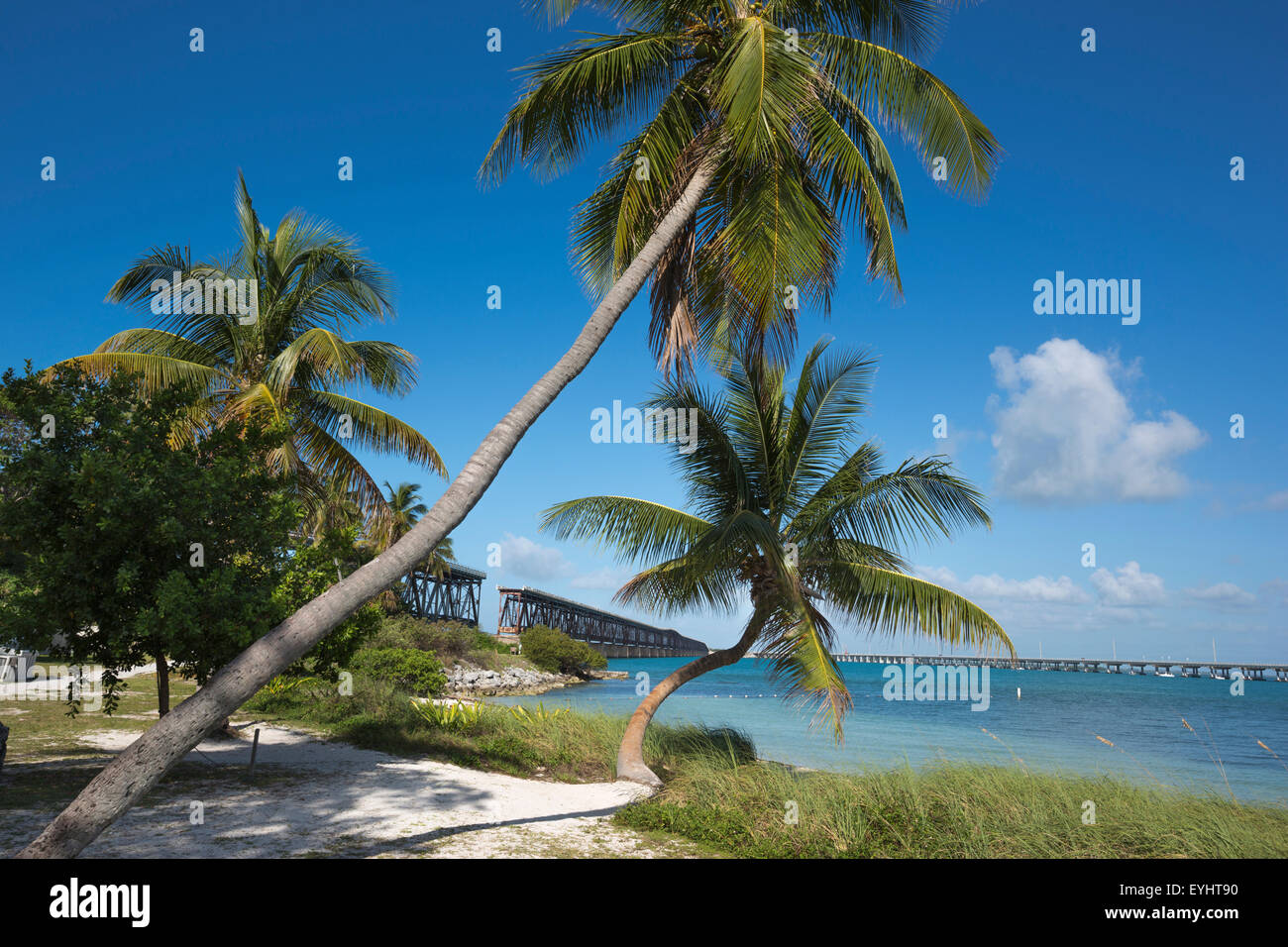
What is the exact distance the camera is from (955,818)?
25.5 ft

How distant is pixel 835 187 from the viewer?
9648mm

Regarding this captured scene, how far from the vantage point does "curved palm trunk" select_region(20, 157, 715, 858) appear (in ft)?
15.8

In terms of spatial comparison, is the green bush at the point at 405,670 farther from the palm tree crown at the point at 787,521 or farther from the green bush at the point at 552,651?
the green bush at the point at 552,651

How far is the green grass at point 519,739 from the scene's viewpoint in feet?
41.4

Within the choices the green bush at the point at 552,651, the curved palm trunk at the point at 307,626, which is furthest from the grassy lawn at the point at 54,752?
the green bush at the point at 552,651

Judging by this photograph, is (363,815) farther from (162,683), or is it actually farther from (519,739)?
(519,739)

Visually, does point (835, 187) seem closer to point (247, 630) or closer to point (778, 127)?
point (778, 127)

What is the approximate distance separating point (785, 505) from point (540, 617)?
215 feet

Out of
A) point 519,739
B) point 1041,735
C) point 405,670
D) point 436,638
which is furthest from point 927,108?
point 436,638

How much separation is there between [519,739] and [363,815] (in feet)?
19.2

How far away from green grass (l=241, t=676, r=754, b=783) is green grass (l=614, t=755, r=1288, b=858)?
102 inches

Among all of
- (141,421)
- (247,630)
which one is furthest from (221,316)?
(247,630)

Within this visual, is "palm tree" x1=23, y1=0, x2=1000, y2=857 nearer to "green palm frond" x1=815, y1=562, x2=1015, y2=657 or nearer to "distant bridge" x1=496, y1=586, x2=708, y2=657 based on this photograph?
"green palm frond" x1=815, y1=562, x2=1015, y2=657

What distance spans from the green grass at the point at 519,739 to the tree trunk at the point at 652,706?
3.03 ft
